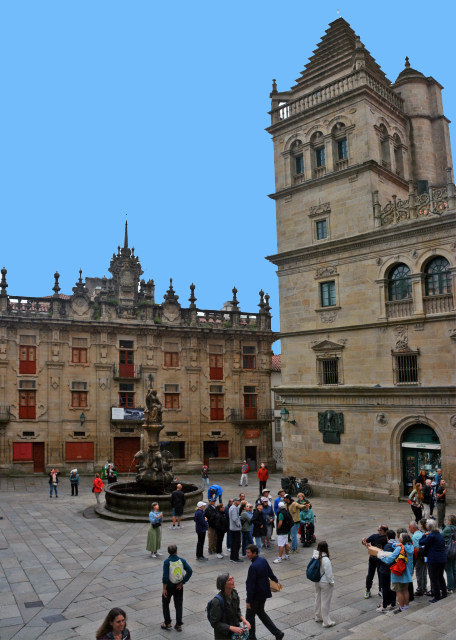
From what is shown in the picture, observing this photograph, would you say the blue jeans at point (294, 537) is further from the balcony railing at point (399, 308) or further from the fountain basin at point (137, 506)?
the balcony railing at point (399, 308)

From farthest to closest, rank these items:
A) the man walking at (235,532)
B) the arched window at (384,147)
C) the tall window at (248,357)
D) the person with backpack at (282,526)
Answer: the tall window at (248,357)
the arched window at (384,147)
the man walking at (235,532)
the person with backpack at (282,526)

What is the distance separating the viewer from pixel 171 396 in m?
39.9

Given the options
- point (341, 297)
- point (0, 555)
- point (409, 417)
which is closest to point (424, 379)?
point (409, 417)

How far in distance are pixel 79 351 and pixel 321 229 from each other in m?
19.7

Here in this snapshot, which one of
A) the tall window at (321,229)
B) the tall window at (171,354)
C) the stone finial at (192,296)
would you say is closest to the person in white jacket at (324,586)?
the tall window at (321,229)

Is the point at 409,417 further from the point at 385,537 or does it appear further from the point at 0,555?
the point at 0,555

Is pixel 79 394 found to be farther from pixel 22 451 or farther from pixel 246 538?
pixel 246 538

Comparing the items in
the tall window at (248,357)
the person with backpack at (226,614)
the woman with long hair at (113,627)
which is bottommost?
the person with backpack at (226,614)

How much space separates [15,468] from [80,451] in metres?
4.21

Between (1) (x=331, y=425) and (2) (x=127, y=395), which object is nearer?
(1) (x=331, y=425)

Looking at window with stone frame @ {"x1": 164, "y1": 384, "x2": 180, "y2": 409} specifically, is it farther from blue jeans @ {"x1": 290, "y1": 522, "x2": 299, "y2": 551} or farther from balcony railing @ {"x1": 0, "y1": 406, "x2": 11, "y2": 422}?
blue jeans @ {"x1": 290, "y1": 522, "x2": 299, "y2": 551}

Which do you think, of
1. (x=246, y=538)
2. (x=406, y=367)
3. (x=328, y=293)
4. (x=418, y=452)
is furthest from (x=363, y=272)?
(x=246, y=538)

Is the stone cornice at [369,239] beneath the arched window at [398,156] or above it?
beneath

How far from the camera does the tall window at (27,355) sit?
36531 millimetres
